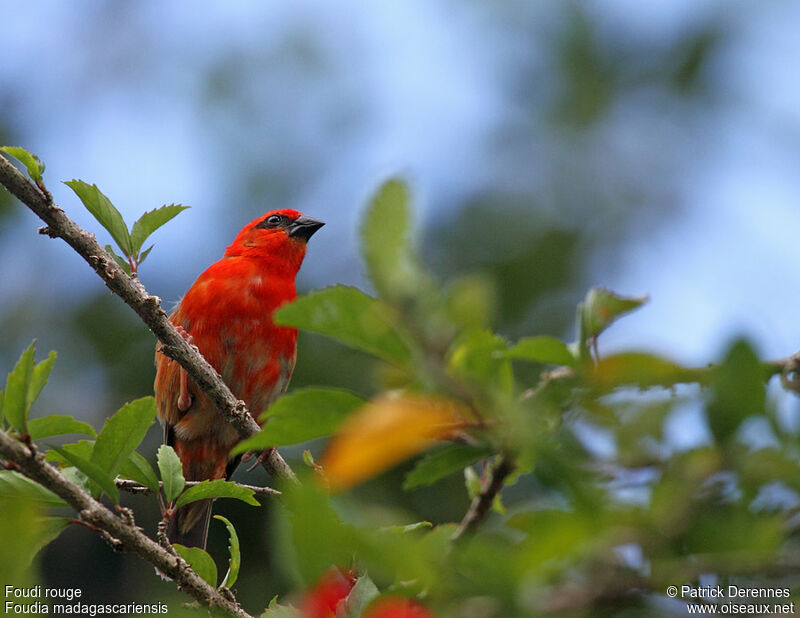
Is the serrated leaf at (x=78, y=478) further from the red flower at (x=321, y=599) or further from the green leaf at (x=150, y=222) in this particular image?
the green leaf at (x=150, y=222)

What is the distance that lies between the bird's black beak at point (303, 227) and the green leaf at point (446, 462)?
5.04 m

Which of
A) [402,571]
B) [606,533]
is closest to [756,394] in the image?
[606,533]

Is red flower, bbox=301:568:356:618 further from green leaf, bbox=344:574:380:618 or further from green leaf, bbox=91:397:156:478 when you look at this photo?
green leaf, bbox=91:397:156:478

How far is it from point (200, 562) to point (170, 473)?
0.87ft

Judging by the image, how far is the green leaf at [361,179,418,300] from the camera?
3.65 ft

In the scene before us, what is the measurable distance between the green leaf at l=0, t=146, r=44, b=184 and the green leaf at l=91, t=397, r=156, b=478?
88cm

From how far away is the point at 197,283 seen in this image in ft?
18.7

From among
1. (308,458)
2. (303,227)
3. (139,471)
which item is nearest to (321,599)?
(139,471)

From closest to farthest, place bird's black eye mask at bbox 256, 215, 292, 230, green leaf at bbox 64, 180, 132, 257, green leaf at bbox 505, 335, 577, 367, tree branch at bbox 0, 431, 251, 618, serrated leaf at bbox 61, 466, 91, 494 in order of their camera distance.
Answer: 1. green leaf at bbox 505, 335, 577, 367
2. tree branch at bbox 0, 431, 251, 618
3. serrated leaf at bbox 61, 466, 91, 494
4. green leaf at bbox 64, 180, 132, 257
5. bird's black eye mask at bbox 256, 215, 292, 230

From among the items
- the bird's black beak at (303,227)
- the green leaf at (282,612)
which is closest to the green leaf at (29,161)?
the green leaf at (282,612)

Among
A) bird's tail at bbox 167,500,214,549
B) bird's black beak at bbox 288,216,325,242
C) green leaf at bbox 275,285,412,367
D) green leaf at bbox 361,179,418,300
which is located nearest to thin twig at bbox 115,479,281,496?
green leaf at bbox 275,285,412,367

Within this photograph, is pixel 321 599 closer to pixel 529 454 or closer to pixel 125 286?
pixel 529 454

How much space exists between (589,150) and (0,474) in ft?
35.6

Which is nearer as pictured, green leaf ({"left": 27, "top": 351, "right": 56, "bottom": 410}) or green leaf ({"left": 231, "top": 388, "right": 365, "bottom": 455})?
green leaf ({"left": 231, "top": 388, "right": 365, "bottom": 455})
